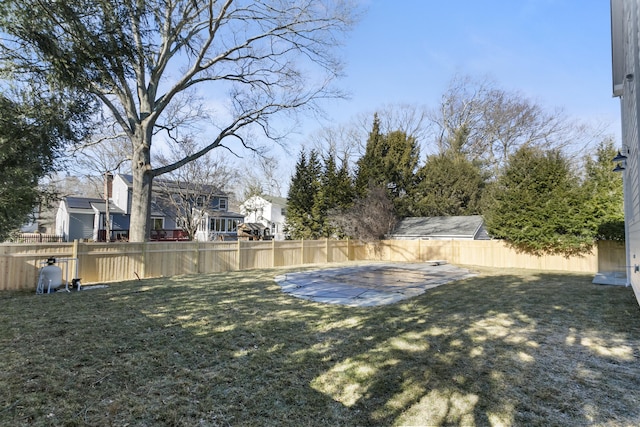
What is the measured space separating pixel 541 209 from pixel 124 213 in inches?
1119

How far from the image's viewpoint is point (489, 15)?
11.5 m

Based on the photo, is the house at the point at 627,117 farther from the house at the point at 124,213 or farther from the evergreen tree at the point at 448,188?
the house at the point at 124,213

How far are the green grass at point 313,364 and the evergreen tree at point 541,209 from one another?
8405mm

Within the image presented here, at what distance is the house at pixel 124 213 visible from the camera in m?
23.6

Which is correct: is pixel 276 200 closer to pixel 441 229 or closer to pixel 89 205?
pixel 89 205

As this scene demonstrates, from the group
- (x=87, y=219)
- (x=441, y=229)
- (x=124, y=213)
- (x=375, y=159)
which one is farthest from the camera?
(x=124, y=213)

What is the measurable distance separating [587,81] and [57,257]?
22387mm

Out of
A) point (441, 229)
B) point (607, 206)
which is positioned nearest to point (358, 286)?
point (607, 206)

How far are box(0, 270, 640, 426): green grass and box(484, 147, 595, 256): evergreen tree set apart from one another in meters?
8.40

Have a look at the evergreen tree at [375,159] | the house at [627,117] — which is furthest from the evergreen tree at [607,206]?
the evergreen tree at [375,159]

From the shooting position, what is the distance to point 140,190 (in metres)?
11.8

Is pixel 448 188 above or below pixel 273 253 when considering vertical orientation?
above

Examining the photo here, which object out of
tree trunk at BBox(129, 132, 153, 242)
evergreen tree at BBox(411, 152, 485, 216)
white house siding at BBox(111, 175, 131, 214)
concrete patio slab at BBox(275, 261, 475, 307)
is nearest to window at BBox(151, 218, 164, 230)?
white house siding at BBox(111, 175, 131, 214)

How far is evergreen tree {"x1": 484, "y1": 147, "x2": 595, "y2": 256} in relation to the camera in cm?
1350
